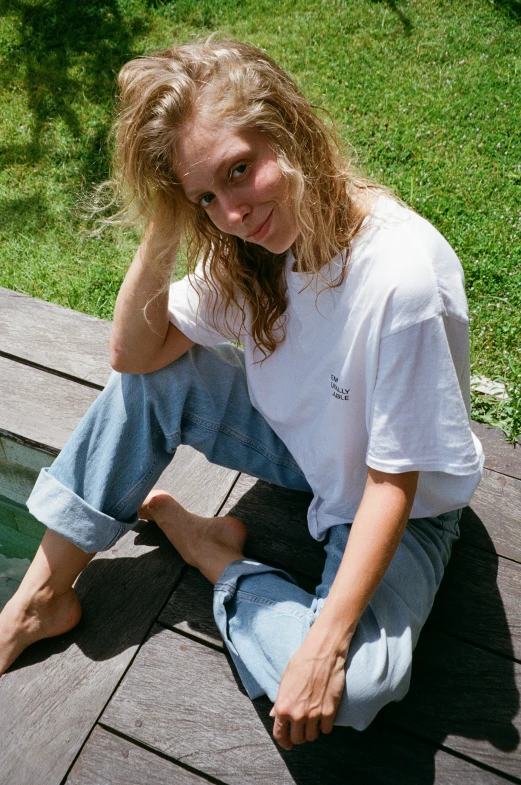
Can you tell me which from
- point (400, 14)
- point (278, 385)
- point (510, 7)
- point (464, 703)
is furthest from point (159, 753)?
point (510, 7)

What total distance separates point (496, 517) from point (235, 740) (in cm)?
91

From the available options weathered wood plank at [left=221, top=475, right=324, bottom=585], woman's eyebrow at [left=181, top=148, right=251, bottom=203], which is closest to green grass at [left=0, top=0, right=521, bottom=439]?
weathered wood plank at [left=221, top=475, right=324, bottom=585]

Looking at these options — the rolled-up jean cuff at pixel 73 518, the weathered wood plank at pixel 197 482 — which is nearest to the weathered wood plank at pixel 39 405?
the weathered wood plank at pixel 197 482

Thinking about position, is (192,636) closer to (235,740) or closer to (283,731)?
(235,740)

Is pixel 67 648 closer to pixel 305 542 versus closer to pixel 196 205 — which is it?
pixel 305 542

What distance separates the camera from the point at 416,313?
1261 millimetres

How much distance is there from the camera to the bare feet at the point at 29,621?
1.69 meters

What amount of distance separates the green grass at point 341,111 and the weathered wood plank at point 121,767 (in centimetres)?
141

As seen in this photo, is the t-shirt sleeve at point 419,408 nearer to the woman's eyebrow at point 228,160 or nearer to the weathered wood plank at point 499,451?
the woman's eyebrow at point 228,160

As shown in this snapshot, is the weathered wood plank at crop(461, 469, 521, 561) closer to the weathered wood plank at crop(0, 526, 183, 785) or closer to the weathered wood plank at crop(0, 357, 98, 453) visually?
the weathered wood plank at crop(0, 526, 183, 785)

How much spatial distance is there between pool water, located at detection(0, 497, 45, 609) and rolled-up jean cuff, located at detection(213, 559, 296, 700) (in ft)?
3.34

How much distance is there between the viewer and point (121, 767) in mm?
1517

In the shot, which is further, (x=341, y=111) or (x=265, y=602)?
(x=341, y=111)

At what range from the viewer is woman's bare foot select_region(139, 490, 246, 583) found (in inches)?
69.3
